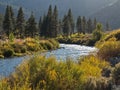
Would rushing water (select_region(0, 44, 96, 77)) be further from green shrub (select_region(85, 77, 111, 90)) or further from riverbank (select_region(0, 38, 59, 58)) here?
riverbank (select_region(0, 38, 59, 58))

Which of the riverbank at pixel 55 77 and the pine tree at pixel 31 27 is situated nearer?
the riverbank at pixel 55 77

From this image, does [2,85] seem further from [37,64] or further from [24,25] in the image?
[24,25]

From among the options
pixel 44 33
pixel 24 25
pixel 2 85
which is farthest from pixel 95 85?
pixel 44 33

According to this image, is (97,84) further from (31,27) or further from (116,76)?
(31,27)

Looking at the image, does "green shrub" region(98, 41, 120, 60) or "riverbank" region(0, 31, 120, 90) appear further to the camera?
"green shrub" region(98, 41, 120, 60)

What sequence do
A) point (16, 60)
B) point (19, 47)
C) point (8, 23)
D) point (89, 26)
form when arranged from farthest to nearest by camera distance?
1. point (89, 26)
2. point (8, 23)
3. point (19, 47)
4. point (16, 60)

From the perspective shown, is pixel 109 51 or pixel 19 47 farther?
pixel 19 47

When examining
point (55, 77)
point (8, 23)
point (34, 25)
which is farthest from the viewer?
point (34, 25)

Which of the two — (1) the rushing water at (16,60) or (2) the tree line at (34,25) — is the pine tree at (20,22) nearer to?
(2) the tree line at (34,25)

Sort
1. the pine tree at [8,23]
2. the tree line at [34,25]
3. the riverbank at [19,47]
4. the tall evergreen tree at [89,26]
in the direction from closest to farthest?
the riverbank at [19,47], the pine tree at [8,23], the tree line at [34,25], the tall evergreen tree at [89,26]

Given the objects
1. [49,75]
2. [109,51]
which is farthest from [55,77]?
[109,51]

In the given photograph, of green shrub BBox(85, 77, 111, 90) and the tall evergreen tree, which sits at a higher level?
the tall evergreen tree

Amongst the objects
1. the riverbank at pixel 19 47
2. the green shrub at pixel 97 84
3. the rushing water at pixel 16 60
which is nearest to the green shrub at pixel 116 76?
the green shrub at pixel 97 84

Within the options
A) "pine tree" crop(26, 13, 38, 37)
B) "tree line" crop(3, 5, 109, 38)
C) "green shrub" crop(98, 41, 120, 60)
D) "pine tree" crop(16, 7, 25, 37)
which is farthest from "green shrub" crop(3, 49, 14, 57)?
"pine tree" crop(16, 7, 25, 37)
